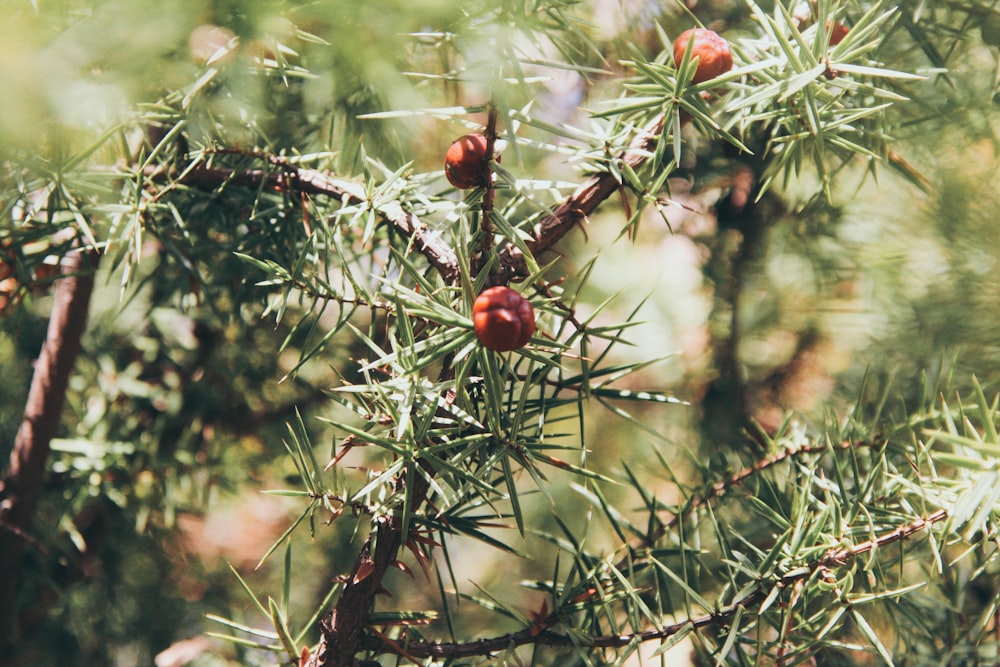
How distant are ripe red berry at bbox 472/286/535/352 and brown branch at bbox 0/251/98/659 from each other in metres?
0.30

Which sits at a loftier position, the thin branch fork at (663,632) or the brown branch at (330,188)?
the brown branch at (330,188)

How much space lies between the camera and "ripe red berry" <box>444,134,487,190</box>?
253 mm

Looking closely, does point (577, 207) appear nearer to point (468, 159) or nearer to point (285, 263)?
point (468, 159)

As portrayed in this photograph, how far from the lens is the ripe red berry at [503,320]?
0.22 m

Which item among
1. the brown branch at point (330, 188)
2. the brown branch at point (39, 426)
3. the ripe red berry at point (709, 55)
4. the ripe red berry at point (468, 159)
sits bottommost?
the brown branch at point (39, 426)

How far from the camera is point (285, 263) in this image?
0.38m

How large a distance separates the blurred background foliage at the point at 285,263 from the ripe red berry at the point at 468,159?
2cm

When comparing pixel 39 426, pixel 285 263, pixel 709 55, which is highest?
pixel 709 55

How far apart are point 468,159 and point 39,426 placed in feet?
1.04

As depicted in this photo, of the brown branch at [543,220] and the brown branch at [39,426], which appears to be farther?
the brown branch at [39,426]

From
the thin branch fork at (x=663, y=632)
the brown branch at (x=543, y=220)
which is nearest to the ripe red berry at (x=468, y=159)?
the brown branch at (x=543, y=220)

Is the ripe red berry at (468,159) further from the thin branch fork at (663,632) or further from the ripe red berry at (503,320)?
the thin branch fork at (663,632)

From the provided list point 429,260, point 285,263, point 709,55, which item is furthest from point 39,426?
point 709,55

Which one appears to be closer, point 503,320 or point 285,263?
point 503,320
